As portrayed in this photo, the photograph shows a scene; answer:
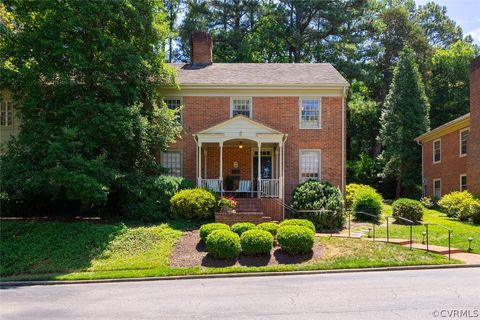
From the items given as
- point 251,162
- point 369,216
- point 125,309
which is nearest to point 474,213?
point 369,216

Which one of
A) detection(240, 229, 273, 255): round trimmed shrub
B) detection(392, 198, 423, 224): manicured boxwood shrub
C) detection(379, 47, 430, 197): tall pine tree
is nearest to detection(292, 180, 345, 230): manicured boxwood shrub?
detection(392, 198, 423, 224): manicured boxwood shrub

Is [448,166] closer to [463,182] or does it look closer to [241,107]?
[463,182]

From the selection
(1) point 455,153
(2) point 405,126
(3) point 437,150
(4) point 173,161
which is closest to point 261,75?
(4) point 173,161

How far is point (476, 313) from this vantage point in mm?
8195

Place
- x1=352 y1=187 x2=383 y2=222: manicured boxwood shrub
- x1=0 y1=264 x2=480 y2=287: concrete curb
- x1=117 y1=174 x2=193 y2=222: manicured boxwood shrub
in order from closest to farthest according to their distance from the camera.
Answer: x1=0 y1=264 x2=480 y2=287: concrete curb < x1=117 y1=174 x2=193 y2=222: manicured boxwood shrub < x1=352 y1=187 x2=383 y2=222: manicured boxwood shrub

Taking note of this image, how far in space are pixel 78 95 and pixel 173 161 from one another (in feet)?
19.5

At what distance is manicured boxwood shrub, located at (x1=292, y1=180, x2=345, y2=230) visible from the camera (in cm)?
1939

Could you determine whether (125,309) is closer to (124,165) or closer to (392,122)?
(124,165)

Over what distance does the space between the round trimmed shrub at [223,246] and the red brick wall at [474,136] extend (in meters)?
15.7

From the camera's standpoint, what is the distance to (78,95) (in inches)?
757

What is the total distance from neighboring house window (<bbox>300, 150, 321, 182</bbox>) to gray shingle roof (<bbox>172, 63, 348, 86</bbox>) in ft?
11.3

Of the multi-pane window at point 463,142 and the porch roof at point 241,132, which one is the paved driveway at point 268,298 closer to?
the porch roof at point 241,132

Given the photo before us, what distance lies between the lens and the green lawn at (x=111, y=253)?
1372 cm

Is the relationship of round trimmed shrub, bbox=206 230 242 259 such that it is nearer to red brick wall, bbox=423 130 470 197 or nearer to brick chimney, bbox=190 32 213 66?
brick chimney, bbox=190 32 213 66
